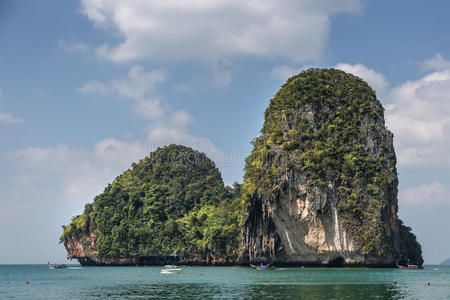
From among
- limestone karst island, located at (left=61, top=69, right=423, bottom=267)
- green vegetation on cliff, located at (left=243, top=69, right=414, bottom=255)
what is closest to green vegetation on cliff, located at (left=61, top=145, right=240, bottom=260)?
limestone karst island, located at (left=61, top=69, right=423, bottom=267)

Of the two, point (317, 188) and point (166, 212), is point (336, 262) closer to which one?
point (317, 188)

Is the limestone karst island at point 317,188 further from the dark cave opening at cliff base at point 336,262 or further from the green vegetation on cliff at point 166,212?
the green vegetation on cliff at point 166,212

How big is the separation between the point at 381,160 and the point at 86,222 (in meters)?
65.3

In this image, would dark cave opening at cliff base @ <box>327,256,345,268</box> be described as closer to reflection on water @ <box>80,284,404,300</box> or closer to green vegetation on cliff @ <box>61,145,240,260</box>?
green vegetation on cliff @ <box>61,145,240,260</box>

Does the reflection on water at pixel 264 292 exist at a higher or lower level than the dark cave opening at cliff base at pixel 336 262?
lower

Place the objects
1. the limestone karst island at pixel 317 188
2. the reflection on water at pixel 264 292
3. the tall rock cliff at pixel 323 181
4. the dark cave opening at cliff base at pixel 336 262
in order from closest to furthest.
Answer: the reflection on water at pixel 264 292, the tall rock cliff at pixel 323 181, the limestone karst island at pixel 317 188, the dark cave opening at cliff base at pixel 336 262

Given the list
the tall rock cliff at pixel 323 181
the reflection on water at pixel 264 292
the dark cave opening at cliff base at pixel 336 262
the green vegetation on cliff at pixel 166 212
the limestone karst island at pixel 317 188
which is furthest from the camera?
the green vegetation on cliff at pixel 166 212

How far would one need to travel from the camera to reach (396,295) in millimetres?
34812

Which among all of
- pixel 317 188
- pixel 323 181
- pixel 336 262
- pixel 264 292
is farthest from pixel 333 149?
pixel 264 292

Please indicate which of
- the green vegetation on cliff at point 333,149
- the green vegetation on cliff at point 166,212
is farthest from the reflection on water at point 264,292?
the green vegetation on cliff at point 166,212

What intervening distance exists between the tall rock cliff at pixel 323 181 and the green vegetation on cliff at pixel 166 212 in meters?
14.8

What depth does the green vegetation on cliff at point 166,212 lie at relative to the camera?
9331cm

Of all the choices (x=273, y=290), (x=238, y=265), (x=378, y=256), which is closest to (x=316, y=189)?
(x=378, y=256)

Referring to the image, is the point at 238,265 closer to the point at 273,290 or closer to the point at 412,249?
the point at 412,249
